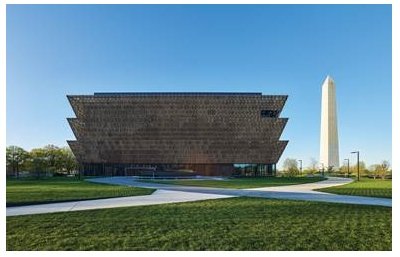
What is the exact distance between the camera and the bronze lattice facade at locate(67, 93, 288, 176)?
72312 mm

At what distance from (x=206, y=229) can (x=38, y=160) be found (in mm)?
62331

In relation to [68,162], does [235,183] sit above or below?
below

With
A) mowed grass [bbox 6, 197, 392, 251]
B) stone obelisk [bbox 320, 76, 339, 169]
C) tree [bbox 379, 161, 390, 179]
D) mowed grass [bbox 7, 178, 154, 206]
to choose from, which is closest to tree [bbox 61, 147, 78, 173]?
mowed grass [bbox 7, 178, 154, 206]

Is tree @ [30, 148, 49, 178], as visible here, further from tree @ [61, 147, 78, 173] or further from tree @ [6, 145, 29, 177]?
tree @ [61, 147, 78, 173]

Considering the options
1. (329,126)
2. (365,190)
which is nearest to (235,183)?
(365,190)

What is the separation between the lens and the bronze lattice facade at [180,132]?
72.3 metres

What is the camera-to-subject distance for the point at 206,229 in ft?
35.3

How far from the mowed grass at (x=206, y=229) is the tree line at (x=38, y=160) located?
53.5 metres

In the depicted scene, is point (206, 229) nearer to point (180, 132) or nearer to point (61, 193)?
point (61, 193)

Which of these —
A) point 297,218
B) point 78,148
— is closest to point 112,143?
point 78,148

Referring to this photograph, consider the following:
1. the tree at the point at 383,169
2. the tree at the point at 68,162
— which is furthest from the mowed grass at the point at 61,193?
the tree at the point at 68,162
